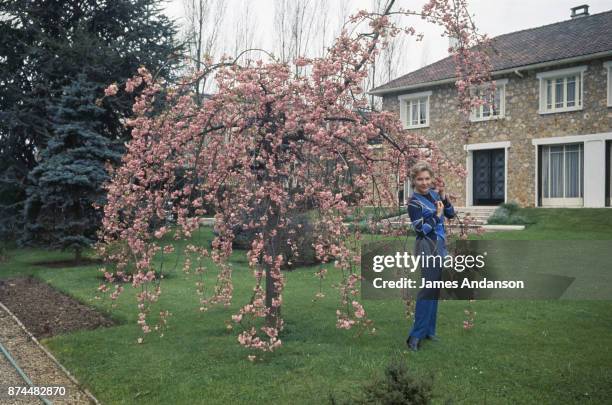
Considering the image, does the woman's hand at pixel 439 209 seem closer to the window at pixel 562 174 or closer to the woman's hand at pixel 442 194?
the woman's hand at pixel 442 194

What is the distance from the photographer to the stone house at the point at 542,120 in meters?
17.9

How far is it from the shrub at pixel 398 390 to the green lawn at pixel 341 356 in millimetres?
182

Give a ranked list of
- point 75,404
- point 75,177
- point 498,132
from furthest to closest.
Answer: point 498,132 → point 75,177 → point 75,404

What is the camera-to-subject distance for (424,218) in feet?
17.3

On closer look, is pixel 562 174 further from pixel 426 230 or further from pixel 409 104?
pixel 426 230

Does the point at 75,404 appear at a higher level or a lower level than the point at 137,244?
lower

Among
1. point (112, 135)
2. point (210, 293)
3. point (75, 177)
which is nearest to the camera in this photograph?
point (210, 293)

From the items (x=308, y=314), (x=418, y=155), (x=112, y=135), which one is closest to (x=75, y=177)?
(x=112, y=135)

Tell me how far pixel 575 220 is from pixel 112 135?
573 inches

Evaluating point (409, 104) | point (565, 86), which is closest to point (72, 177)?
point (409, 104)

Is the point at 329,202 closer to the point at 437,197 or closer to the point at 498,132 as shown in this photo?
the point at 437,197

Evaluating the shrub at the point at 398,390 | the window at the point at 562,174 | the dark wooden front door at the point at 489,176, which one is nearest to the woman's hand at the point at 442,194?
the shrub at the point at 398,390

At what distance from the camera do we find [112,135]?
49.6 ft

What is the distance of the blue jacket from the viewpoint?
5.25 m
